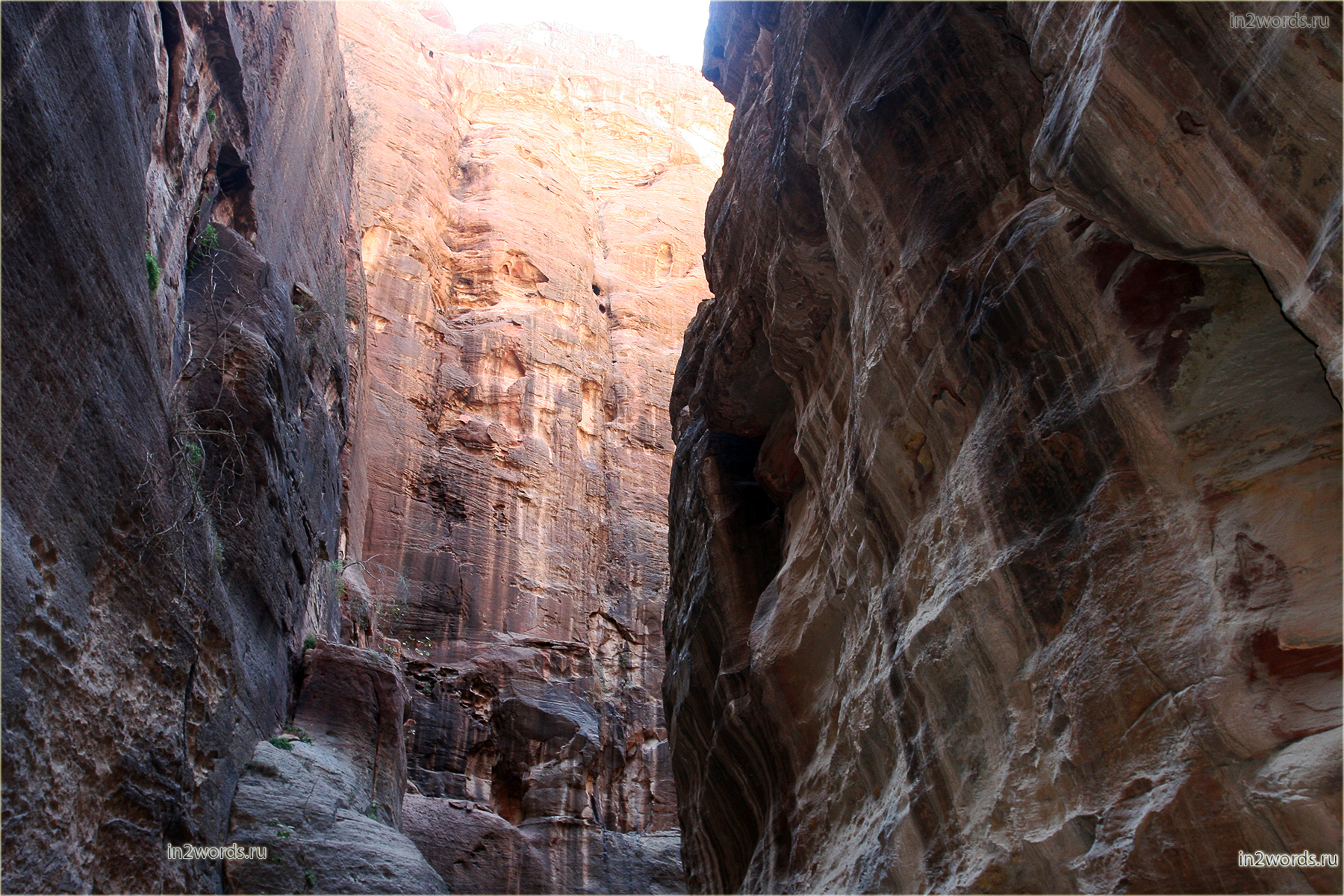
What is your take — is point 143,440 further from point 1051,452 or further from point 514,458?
point 514,458

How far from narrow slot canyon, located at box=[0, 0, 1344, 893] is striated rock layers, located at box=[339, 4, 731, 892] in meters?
3.73

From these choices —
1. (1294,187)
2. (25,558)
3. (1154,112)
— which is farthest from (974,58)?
(25,558)

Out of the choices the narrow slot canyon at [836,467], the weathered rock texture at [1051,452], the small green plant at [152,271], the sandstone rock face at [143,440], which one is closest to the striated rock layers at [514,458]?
the narrow slot canyon at [836,467]

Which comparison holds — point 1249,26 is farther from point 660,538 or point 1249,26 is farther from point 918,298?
point 660,538

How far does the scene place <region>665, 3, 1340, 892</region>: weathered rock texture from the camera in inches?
206

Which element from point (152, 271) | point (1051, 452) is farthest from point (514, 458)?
point (1051, 452)

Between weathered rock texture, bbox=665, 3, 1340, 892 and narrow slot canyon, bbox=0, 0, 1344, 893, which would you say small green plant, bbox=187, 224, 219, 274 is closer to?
narrow slot canyon, bbox=0, 0, 1344, 893

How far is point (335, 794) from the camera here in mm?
11648

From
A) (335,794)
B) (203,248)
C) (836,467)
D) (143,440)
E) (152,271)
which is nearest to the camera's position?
(143,440)

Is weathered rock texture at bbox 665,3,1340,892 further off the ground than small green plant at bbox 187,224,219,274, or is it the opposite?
small green plant at bbox 187,224,219,274

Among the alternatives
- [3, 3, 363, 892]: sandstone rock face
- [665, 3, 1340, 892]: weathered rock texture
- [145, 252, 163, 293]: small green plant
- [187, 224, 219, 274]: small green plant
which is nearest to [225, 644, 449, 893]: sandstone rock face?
[3, 3, 363, 892]: sandstone rock face

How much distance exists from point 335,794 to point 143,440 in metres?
5.09

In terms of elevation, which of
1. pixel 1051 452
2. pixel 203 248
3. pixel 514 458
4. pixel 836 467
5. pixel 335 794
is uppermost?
pixel 514 458

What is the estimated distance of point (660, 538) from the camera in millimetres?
32594
